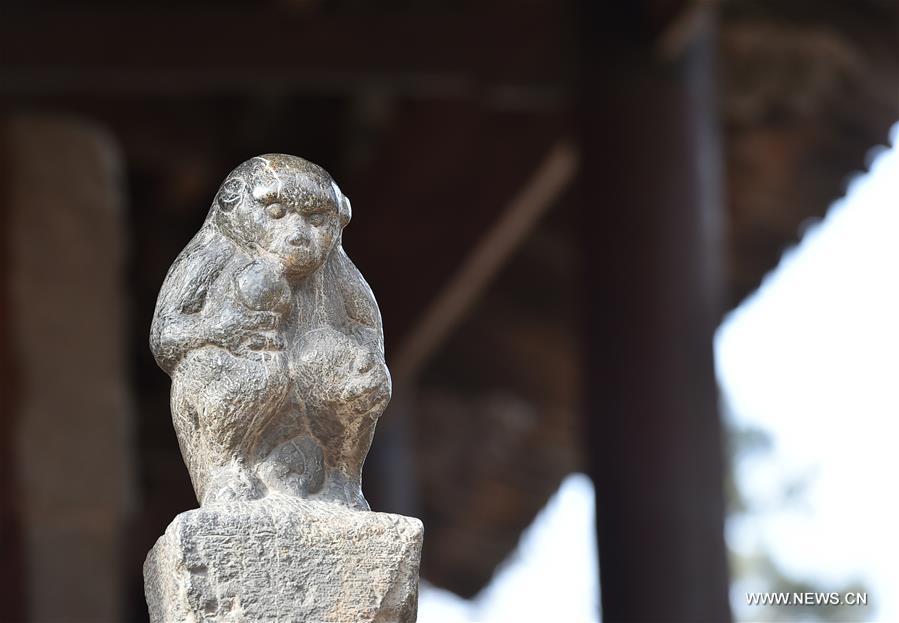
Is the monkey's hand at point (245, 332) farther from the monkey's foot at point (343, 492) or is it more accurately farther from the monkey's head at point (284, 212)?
the monkey's foot at point (343, 492)

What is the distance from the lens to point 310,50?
4730mm

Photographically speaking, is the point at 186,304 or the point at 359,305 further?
the point at 359,305

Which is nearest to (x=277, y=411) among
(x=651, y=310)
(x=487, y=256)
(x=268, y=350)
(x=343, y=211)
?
(x=268, y=350)

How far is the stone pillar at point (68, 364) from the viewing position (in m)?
5.12

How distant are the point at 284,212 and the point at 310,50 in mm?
2753

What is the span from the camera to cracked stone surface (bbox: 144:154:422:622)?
75.2 inches

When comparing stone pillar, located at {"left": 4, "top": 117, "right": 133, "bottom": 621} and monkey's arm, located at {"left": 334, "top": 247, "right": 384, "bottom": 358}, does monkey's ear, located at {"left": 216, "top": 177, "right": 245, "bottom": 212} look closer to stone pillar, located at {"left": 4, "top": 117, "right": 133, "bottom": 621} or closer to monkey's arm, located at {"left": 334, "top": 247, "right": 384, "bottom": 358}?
monkey's arm, located at {"left": 334, "top": 247, "right": 384, "bottom": 358}

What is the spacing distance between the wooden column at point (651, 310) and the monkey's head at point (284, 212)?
2210 mm

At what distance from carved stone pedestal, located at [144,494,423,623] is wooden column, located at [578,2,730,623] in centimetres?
216

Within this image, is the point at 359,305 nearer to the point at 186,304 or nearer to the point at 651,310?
the point at 186,304

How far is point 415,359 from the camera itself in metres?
6.81

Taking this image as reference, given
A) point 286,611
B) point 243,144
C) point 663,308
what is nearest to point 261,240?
point 286,611

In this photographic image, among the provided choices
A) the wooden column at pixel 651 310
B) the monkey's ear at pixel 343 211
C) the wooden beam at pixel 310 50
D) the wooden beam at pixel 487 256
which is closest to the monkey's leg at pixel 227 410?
the monkey's ear at pixel 343 211

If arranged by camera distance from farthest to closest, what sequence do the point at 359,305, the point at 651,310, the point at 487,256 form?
the point at 487,256
the point at 651,310
the point at 359,305
